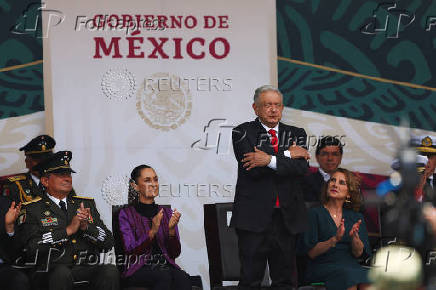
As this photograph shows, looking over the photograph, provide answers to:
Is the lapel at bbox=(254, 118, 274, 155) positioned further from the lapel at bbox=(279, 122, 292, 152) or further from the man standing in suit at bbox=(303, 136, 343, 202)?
the man standing in suit at bbox=(303, 136, 343, 202)

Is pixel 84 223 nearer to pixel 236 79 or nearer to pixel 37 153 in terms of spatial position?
pixel 37 153

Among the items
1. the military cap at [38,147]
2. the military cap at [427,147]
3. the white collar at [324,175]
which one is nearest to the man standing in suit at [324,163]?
the white collar at [324,175]

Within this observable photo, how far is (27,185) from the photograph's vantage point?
503 cm

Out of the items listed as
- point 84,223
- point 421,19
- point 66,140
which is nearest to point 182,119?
point 66,140

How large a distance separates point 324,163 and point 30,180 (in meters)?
2.26

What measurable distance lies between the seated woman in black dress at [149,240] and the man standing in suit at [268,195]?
19.4 inches

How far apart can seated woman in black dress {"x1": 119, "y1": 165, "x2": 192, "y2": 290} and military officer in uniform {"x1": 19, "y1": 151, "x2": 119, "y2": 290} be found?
5.8 inches

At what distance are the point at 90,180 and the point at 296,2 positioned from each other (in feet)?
7.71

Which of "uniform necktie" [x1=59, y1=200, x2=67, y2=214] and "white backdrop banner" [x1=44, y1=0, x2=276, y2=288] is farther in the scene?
"white backdrop banner" [x1=44, y1=0, x2=276, y2=288]

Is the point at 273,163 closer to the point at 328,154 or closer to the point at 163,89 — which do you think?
the point at 328,154

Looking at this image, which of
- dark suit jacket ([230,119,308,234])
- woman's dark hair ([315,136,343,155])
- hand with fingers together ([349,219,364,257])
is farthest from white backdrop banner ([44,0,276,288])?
dark suit jacket ([230,119,308,234])

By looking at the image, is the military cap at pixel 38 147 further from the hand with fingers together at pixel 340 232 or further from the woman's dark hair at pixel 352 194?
the hand with fingers together at pixel 340 232

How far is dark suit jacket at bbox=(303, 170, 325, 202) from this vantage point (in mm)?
5309

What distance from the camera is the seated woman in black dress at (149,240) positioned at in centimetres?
440
